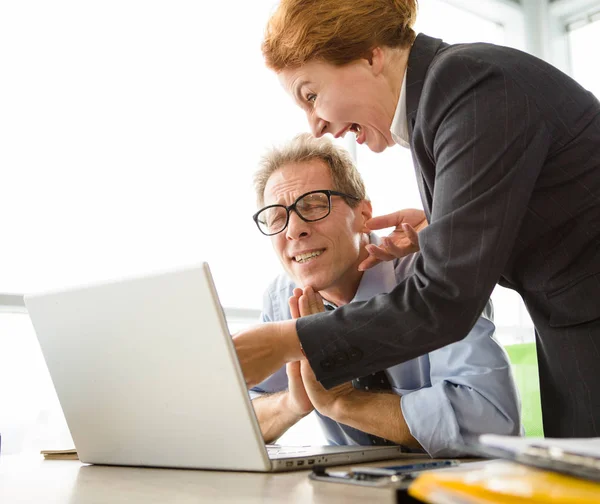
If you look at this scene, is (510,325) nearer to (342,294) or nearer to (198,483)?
(342,294)

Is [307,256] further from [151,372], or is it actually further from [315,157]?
[151,372]

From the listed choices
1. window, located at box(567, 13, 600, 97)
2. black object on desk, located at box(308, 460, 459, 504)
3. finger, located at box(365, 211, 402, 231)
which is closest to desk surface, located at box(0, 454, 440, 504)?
black object on desk, located at box(308, 460, 459, 504)

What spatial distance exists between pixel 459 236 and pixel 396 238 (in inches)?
22.2

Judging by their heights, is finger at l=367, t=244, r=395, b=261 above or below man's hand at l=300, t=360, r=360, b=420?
above

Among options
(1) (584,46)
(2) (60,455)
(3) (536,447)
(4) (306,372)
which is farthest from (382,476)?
(1) (584,46)

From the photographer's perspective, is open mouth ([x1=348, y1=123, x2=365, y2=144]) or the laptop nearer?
the laptop

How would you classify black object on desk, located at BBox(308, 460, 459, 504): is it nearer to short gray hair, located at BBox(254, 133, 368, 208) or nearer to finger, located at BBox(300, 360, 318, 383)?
finger, located at BBox(300, 360, 318, 383)

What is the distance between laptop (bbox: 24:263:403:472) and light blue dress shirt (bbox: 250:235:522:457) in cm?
10

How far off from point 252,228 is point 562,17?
2.80 m

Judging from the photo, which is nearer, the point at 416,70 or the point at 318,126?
the point at 416,70

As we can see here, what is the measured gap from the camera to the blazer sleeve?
963 mm

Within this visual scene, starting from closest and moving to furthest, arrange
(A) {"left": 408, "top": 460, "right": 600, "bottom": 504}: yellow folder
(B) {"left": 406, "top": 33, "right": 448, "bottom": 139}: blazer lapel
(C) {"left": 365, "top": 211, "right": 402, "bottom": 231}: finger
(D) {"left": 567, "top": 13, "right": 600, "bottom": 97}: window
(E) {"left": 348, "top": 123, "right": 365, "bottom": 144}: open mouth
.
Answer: (A) {"left": 408, "top": 460, "right": 600, "bottom": 504}: yellow folder → (B) {"left": 406, "top": 33, "right": 448, "bottom": 139}: blazer lapel → (E) {"left": 348, "top": 123, "right": 365, "bottom": 144}: open mouth → (C) {"left": 365, "top": 211, "right": 402, "bottom": 231}: finger → (D) {"left": 567, "top": 13, "right": 600, "bottom": 97}: window

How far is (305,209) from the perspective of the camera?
1.79m

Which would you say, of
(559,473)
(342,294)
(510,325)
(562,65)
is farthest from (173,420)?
(562,65)
